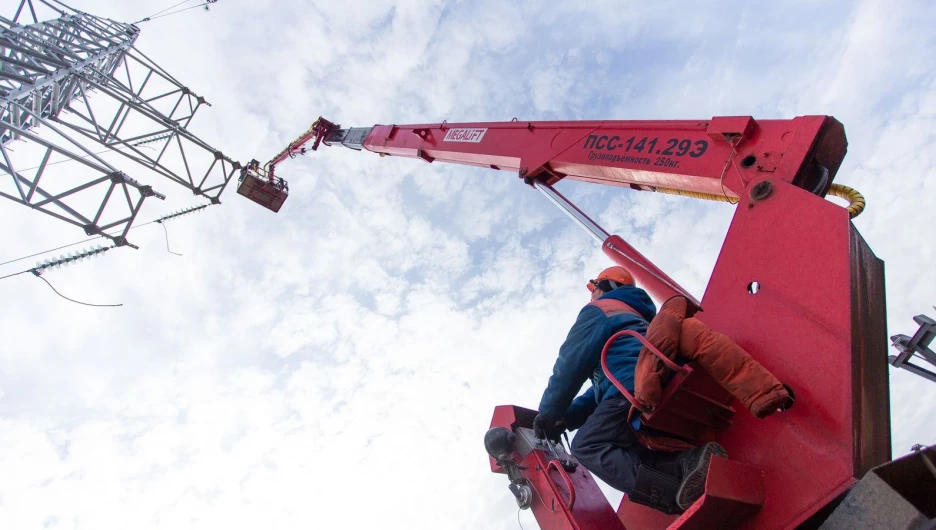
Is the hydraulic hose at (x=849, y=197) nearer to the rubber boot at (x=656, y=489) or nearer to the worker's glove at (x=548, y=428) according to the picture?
the rubber boot at (x=656, y=489)

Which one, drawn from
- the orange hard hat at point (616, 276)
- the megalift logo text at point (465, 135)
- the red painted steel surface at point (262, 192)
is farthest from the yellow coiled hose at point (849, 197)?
the red painted steel surface at point (262, 192)

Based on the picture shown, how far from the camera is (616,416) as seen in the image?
3.21 meters

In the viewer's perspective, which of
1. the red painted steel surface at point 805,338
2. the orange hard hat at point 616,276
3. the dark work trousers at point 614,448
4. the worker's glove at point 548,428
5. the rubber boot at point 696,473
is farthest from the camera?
the orange hard hat at point 616,276

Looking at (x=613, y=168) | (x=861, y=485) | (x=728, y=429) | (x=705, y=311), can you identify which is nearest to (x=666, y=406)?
(x=728, y=429)

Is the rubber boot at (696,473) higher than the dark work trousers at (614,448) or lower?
lower

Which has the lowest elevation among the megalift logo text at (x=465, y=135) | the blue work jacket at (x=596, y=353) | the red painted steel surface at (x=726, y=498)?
the red painted steel surface at (x=726, y=498)

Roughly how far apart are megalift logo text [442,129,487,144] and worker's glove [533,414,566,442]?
3795mm

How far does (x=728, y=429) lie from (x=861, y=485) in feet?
2.79

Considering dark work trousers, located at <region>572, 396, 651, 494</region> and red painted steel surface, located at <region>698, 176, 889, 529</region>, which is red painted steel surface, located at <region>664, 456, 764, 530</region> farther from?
dark work trousers, located at <region>572, 396, 651, 494</region>

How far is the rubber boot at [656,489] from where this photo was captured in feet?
9.77

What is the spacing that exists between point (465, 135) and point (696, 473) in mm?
5079

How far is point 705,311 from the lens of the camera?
3131 mm

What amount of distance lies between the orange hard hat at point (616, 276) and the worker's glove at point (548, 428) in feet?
3.29

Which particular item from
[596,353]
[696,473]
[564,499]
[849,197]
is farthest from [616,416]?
[849,197]
